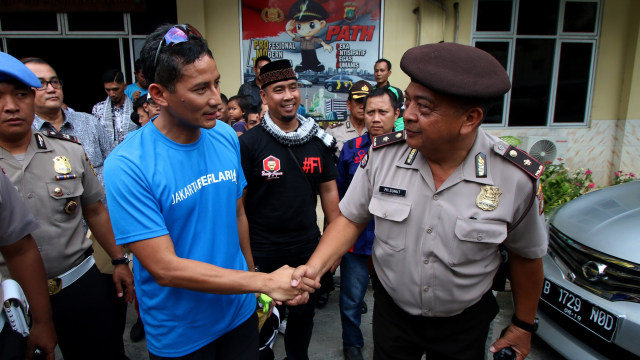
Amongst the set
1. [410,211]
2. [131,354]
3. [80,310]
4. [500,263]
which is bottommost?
[131,354]

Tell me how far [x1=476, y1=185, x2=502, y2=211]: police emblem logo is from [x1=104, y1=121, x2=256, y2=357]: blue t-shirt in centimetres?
110

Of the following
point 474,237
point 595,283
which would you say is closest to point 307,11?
point 595,283

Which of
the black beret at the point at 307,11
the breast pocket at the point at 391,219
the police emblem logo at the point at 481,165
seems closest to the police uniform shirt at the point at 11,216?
the breast pocket at the point at 391,219

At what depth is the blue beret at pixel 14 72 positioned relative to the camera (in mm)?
1683

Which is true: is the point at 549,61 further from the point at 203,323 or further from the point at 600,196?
the point at 203,323

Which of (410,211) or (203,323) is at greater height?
(410,211)

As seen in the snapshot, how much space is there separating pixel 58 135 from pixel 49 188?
35 centimetres

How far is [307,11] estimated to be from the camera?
21.8 feet

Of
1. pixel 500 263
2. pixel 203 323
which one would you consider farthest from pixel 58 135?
pixel 500 263

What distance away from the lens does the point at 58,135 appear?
2.21 meters

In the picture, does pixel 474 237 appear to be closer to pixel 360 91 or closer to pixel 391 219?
pixel 391 219

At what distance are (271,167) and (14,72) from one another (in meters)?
1.40

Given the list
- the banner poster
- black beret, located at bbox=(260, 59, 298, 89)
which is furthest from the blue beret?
the banner poster

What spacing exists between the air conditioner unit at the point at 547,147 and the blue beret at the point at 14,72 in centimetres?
708
